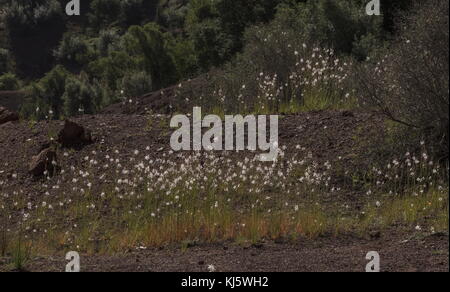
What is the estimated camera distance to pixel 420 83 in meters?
10.1

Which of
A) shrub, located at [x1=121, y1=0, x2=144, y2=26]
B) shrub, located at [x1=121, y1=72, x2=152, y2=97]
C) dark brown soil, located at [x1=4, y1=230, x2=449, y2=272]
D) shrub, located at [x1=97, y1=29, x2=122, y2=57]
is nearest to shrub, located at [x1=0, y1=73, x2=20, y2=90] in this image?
shrub, located at [x1=97, y1=29, x2=122, y2=57]

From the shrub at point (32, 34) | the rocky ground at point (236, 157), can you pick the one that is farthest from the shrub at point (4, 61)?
the rocky ground at point (236, 157)

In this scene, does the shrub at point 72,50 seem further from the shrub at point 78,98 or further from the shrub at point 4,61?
the shrub at point 78,98

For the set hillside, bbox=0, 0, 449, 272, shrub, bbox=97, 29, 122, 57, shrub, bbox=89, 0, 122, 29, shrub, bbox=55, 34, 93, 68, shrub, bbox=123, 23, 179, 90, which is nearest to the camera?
hillside, bbox=0, 0, 449, 272

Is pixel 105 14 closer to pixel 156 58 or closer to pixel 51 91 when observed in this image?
pixel 51 91

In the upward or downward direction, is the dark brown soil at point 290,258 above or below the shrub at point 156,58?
below

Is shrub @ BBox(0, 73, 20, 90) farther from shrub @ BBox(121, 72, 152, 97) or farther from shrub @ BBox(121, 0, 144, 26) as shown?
shrub @ BBox(121, 72, 152, 97)

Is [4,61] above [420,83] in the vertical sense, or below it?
below

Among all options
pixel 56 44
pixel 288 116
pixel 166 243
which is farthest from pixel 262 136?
pixel 56 44

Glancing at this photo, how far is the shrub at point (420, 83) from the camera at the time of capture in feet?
32.4

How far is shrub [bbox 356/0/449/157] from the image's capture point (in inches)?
389

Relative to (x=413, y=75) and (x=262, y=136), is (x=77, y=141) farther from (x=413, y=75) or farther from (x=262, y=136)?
(x=413, y=75)

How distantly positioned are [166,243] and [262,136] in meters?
2.91

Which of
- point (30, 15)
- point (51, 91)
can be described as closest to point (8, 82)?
point (30, 15)
